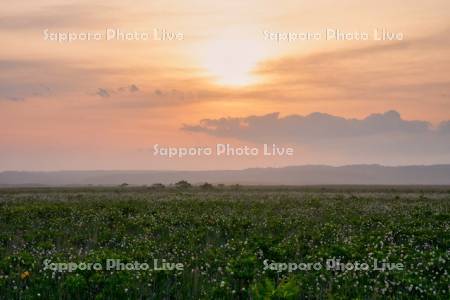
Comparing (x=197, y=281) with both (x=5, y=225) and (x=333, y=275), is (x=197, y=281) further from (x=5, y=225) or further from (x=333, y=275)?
(x=5, y=225)

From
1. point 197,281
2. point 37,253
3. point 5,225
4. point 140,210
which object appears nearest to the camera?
point 197,281

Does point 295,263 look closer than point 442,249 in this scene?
Yes

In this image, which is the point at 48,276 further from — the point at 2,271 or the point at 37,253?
the point at 37,253

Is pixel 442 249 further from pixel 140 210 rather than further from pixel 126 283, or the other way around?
pixel 140 210

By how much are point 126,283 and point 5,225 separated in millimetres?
16840

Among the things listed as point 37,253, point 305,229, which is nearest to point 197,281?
point 37,253

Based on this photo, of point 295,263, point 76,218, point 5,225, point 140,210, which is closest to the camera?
point 295,263

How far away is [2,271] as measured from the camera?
15383 mm

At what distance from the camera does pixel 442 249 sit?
63.8ft

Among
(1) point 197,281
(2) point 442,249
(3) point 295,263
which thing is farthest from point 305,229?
(1) point 197,281

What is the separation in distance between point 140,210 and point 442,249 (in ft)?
68.1

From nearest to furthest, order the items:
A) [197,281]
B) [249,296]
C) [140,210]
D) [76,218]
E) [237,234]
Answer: [249,296] → [197,281] → [237,234] → [76,218] → [140,210]

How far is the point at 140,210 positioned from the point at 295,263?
20.2 metres

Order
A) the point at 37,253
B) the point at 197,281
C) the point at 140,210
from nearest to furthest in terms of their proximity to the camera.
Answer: the point at 197,281
the point at 37,253
the point at 140,210
